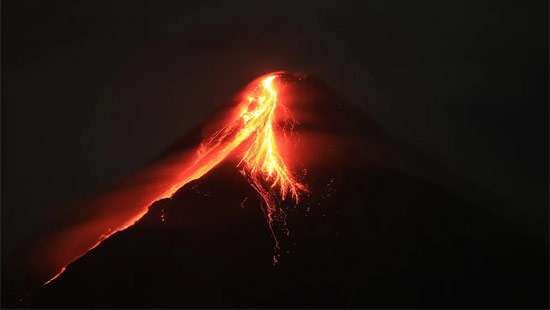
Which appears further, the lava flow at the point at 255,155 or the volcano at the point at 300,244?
the lava flow at the point at 255,155

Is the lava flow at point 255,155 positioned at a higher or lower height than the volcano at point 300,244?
higher

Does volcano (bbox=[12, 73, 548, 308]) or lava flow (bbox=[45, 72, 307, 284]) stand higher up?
lava flow (bbox=[45, 72, 307, 284])

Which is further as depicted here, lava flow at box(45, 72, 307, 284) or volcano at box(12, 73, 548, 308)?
lava flow at box(45, 72, 307, 284)

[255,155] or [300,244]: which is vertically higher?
[255,155]

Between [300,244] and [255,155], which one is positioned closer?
[300,244]

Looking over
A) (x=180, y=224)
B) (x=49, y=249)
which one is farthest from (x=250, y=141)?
(x=49, y=249)
